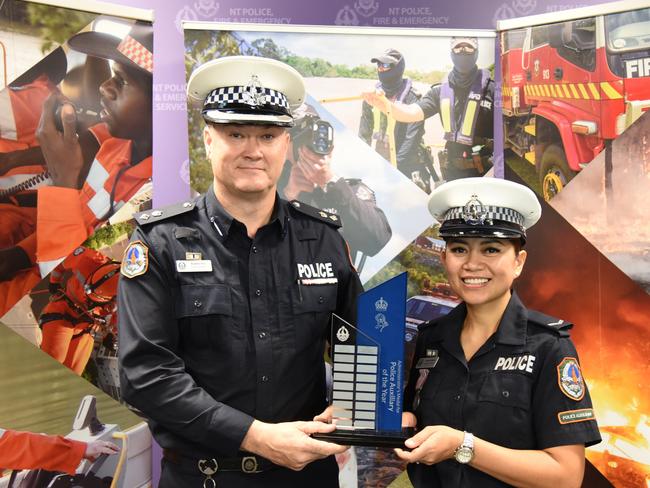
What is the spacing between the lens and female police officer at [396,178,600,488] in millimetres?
1724

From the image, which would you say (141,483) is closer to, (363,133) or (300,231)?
(300,231)

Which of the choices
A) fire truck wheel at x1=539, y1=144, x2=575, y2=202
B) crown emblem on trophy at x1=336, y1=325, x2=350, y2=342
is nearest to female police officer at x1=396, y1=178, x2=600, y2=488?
crown emblem on trophy at x1=336, y1=325, x2=350, y2=342

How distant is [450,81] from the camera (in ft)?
10.2

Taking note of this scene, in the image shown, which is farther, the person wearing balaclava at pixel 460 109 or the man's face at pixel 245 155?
the person wearing balaclava at pixel 460 109

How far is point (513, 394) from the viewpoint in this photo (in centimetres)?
178

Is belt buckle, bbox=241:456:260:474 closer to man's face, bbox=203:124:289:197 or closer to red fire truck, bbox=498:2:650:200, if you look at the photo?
man's face, bbox=203:124:289:197

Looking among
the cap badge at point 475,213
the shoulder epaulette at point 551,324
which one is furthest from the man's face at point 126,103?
the shoulder epaulette at point 551,324

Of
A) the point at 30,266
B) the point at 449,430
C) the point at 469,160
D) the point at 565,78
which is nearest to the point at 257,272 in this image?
the point at 449,430

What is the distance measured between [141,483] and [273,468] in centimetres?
142

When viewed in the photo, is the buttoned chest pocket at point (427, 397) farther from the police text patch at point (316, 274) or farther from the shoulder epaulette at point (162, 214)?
the shoulder epaulette at point (162, 214)

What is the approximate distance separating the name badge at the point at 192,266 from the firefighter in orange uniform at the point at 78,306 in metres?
1.11

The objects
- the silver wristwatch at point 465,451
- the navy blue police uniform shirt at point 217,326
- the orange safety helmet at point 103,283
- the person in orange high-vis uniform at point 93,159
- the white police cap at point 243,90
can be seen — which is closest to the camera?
the silver wristwatch at point 465,451

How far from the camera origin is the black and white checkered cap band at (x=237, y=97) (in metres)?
1.94

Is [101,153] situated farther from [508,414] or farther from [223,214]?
[508,414]
